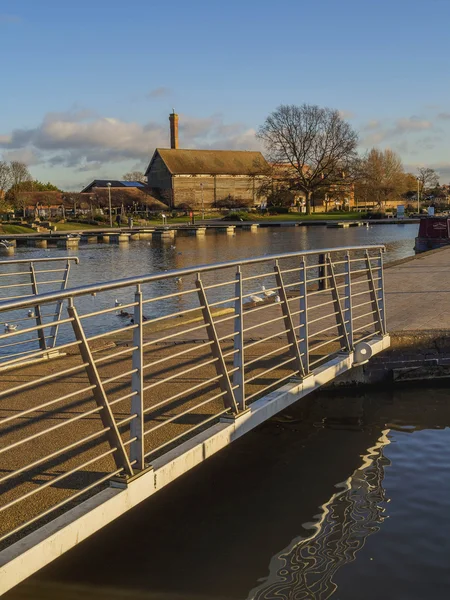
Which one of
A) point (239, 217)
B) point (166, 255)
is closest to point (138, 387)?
point (166, 255)

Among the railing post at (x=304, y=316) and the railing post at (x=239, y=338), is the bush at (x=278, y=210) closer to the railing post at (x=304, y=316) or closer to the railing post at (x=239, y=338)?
the railing post at (x=304, y=316)

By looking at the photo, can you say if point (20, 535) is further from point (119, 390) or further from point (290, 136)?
point (290, 136)

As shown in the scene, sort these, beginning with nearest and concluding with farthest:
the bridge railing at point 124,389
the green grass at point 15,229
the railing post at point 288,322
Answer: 1. the bridge railing at point 124,389
2. the railing post at point 288,322
3. the green grass at point 15,229

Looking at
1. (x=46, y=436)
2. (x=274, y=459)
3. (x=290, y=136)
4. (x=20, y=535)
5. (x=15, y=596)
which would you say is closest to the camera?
(x=20, y=535)

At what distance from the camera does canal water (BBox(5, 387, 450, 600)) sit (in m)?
4.59

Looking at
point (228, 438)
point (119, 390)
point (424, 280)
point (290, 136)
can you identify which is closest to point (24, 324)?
point (424, 280)

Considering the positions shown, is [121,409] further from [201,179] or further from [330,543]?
[201,179]

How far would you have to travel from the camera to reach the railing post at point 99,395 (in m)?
3.70

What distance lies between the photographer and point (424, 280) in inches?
590

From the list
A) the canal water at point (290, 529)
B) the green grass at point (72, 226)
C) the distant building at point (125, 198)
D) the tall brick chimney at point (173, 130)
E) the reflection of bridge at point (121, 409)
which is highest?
the tall brick chimney at point (173, 130)

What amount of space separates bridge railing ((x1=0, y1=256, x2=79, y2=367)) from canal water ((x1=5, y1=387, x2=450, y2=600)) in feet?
5.40

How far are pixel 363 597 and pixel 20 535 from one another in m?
2.27

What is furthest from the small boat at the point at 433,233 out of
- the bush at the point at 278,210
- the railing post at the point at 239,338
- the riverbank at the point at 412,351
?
the bush at the point at 278,210

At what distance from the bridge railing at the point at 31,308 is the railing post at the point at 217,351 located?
0.98 metres
